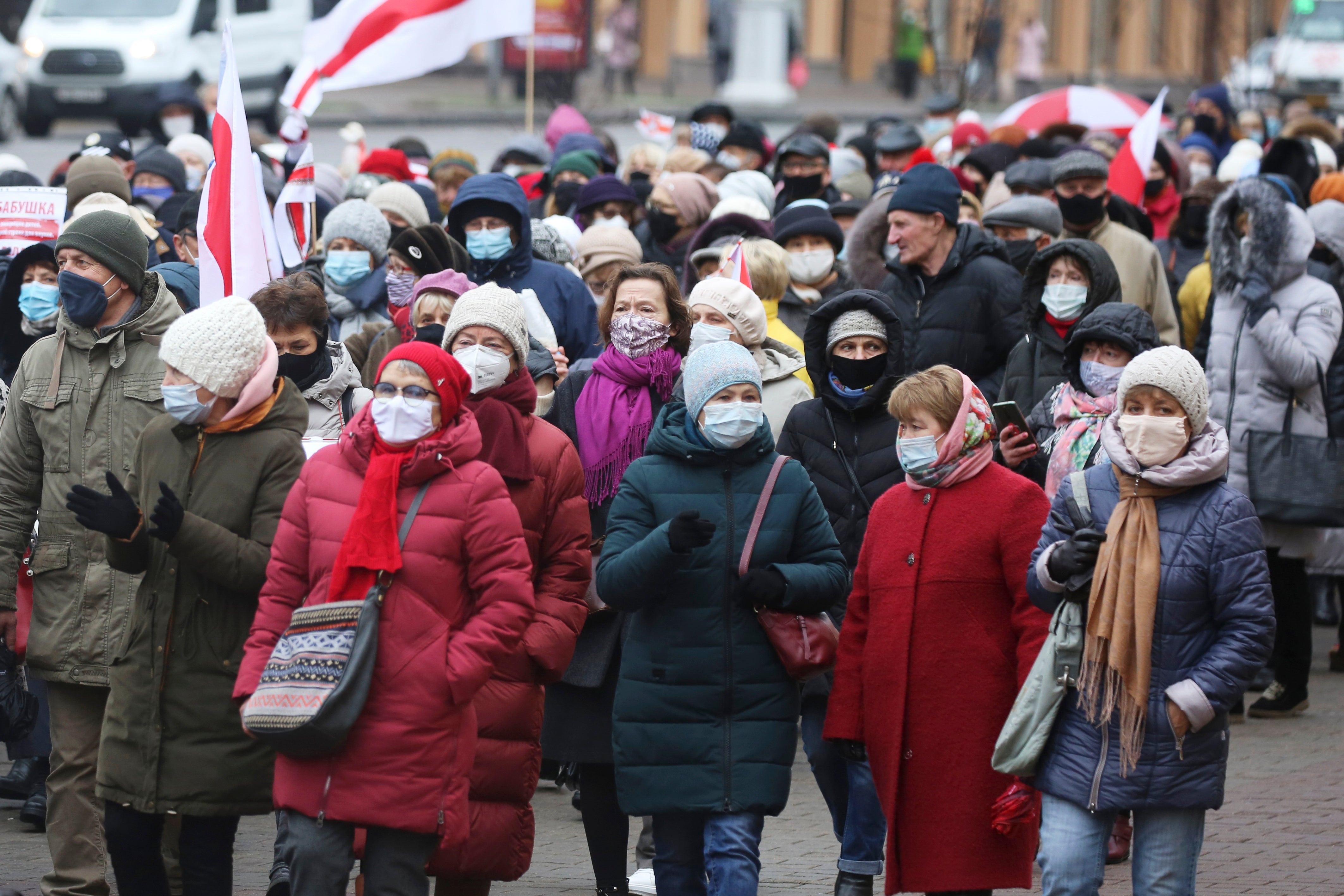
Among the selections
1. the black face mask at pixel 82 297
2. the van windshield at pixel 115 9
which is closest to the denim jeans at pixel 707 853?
the black face mask at pixel 82 297

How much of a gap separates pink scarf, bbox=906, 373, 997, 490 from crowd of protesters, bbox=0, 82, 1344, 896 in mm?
12

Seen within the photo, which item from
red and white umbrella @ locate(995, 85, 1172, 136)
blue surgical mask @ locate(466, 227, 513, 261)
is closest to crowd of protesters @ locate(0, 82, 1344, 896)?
blue surgical mask @ locate(466, 227, 513, 261)

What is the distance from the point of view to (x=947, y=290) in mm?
8094

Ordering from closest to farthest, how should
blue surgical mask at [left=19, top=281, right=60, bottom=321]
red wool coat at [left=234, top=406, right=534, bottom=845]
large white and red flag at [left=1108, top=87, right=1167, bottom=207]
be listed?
red wool coat at [left=234, top=406, right=534, bottom=845] → blue surgical mask at [left=19, top=281, right=60, bottom=321] → large white and red flag at [left=1108, top=87, right=1167, bottom=207]

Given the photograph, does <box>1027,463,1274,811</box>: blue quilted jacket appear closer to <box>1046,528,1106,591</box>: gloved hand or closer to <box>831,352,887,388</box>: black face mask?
<box>1046,528,1106,591</box>: gloved hand

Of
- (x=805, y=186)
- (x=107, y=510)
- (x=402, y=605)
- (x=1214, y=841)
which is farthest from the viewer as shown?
(x=805, y=186)

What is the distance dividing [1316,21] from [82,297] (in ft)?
91.3

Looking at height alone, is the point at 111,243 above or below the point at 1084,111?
above

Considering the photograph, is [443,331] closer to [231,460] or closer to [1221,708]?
[231,460]

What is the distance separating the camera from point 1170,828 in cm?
504

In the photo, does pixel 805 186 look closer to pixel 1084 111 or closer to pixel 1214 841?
pixel 1214 841

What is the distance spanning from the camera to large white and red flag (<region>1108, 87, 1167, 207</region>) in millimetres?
12289

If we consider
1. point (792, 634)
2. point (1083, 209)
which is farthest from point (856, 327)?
point (1083, 209)

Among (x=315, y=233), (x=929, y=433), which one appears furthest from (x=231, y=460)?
(x=315, y=233)
